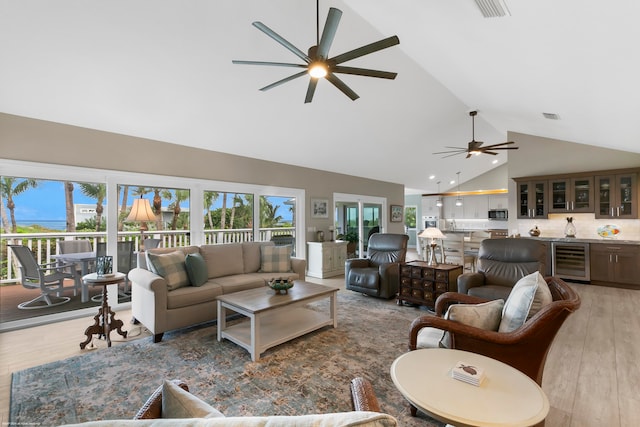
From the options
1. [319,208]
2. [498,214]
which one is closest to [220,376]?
[319,208]

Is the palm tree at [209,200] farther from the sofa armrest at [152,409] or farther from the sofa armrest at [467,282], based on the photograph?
the sofa armrest at [152,409]

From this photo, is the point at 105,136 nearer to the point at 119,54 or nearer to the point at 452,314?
the point at 119,54

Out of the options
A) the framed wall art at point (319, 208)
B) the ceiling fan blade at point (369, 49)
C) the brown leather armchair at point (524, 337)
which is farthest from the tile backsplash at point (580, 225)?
the ceiling fan blade at point (369, 49)

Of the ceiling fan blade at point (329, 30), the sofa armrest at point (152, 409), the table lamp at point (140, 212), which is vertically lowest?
the sofa armrest at point (152, 409)

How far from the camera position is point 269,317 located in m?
3.53

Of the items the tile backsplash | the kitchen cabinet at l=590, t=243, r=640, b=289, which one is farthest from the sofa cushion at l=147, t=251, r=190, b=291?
the kitchen cabinet at l=590, t=243, r=640, b=289

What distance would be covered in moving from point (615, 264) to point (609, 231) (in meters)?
0.73

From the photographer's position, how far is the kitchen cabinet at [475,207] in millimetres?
10375

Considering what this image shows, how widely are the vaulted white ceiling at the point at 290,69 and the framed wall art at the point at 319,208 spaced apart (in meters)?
1.72

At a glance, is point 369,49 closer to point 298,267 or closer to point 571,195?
point 298,267

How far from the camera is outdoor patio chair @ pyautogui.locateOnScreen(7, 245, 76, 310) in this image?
3662mm

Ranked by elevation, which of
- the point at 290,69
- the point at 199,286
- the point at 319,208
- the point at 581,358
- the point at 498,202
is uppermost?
the point at 290,69

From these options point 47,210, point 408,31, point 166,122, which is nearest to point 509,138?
point 408,31

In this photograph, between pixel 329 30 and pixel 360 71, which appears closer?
pixel 329 30
